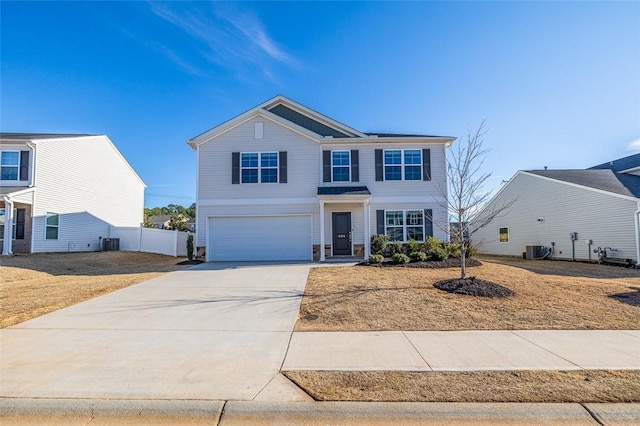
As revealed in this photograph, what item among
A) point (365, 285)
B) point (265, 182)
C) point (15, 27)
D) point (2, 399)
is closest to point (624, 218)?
point (365, 285)

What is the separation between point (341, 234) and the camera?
52.9 ft

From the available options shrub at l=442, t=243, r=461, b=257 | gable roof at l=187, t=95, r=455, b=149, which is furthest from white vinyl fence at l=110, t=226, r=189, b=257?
shrub at l=442, t=243, r=461, b=257

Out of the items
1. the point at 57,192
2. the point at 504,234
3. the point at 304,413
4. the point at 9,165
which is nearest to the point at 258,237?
the point at 57,192

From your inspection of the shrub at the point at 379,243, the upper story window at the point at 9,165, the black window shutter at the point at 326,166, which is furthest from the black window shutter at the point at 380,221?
the upper story window at the point at 9,165

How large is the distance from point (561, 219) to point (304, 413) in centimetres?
2008

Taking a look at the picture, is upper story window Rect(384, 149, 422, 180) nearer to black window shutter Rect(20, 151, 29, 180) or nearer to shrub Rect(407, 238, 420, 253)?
shrub Rect(407, 238, 420, 253)

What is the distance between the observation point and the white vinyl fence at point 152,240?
2083 centimetres

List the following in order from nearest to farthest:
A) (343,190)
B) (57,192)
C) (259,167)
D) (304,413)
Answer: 1. (304,413)
2. (343,190)
3. (259,167)
4. (57,192)

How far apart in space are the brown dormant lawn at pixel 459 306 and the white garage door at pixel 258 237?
19.3 feet

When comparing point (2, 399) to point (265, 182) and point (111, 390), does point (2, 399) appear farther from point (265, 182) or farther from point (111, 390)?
point (265, 182)

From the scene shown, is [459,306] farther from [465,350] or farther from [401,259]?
[401,259]

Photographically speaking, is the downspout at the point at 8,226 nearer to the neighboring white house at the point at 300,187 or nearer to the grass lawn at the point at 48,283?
the grass lawn at the point at 48,283

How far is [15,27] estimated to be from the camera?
33.2ft

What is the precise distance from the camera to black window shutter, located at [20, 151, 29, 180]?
56.4ft
